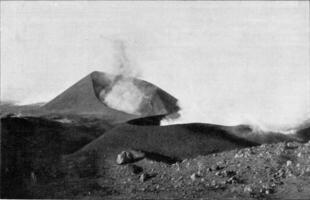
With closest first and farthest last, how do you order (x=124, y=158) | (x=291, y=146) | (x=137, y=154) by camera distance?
(x=124, y=158) → (x=137, y=154) → (x=291, y=146)

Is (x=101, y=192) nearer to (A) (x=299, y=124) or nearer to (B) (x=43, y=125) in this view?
(B) (x=43, y=125)

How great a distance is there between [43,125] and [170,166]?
4.60 m

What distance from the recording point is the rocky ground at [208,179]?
13.4 m

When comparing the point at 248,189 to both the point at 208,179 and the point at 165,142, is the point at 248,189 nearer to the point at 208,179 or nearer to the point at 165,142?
the point at 208,179

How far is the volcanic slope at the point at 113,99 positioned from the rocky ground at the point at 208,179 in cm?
443

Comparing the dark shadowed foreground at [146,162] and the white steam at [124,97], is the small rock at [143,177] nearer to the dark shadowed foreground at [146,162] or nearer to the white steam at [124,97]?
the dark shadowed foreground at [146,162]

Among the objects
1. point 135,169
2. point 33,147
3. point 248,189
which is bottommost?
point 248,189

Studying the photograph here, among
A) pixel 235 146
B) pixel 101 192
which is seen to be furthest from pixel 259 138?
pixel 101 192

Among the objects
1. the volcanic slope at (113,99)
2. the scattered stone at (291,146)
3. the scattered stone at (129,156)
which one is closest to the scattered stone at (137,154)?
the scattered stone at (129,156)

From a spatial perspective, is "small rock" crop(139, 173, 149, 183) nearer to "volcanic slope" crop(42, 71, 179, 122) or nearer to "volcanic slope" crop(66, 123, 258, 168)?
"volcanic slope" crop(66, 123, 258, 168)

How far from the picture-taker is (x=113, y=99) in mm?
21000

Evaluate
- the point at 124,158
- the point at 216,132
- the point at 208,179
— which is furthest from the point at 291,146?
the point at 124,158

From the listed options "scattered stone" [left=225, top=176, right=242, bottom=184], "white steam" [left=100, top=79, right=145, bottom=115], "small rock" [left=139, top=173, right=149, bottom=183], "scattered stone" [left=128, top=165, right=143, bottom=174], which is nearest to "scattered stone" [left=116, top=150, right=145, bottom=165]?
"scattered stone" [left=128, top=165, right=143, bottom=174]

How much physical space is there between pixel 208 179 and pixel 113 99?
25.6ft
